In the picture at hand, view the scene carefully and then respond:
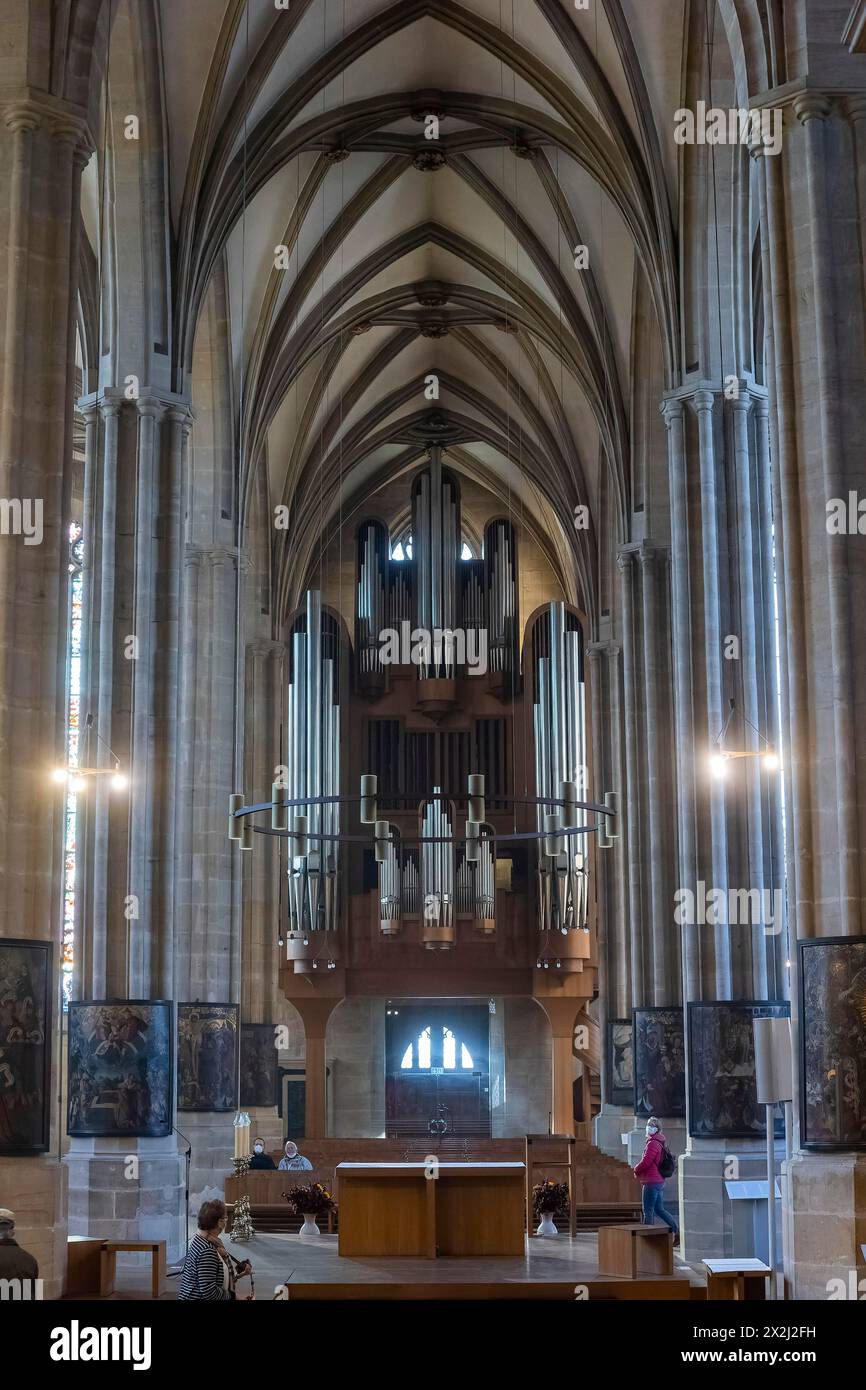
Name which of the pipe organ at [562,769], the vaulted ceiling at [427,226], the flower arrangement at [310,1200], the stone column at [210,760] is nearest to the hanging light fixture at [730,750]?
the vaulted ceiling at [427,226]

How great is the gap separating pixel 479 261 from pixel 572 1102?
15193 mm

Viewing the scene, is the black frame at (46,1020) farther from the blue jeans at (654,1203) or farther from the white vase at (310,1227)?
the white vase at (310,1227)

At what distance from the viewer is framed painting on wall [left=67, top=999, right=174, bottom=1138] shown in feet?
54.2

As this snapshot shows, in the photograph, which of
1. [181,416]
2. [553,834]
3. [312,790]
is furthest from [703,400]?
[312,790]

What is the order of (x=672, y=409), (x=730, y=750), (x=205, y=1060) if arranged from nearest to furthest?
(x=730, y=750) → (x=672, y=409) → (x=205, y=1060)

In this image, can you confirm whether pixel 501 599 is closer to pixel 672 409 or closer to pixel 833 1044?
pixel 672 409

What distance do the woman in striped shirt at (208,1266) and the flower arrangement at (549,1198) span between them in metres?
9.11

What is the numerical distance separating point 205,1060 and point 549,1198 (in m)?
6.09

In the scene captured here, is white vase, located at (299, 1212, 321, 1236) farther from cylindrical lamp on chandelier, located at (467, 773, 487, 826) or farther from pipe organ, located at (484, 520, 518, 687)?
pipe organ, located at (484, 520, 518, 687)

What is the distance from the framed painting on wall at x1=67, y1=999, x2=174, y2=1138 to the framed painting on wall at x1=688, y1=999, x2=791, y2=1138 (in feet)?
17.6

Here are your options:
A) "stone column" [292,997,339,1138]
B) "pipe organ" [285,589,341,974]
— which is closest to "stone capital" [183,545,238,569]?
"pipe organ" [285,589,341,974]

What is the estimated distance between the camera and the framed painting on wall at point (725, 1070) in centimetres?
1716

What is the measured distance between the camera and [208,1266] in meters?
9.31

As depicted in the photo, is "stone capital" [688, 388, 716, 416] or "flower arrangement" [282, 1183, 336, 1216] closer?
"flower arrangement" [282, 1183, 336, 1216]
